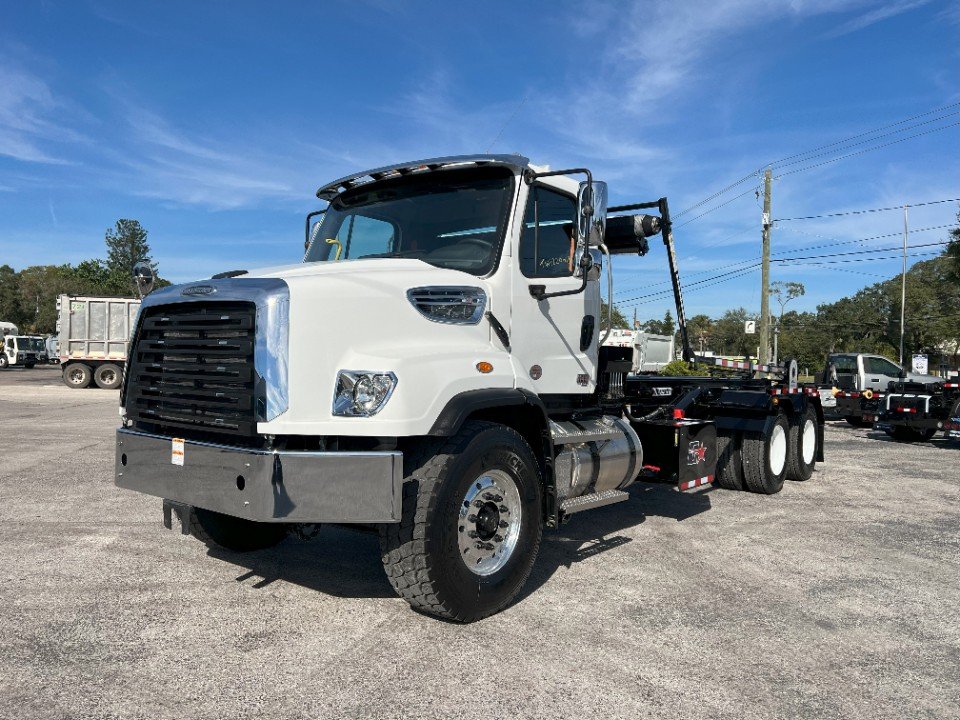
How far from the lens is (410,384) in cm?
389

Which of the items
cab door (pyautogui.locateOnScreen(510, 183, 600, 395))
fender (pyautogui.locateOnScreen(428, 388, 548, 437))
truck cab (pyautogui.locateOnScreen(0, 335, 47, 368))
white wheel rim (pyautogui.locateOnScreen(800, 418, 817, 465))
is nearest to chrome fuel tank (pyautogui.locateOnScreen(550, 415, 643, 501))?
cab door (pyautogui.locateOnScreen(510, 183, 600, 395))

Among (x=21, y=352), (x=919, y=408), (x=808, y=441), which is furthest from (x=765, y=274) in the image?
(x=21, y=352)

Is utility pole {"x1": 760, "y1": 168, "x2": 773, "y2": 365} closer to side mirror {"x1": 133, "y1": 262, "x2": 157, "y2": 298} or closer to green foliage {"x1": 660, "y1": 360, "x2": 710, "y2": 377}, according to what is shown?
green foliage {"x1": 660, "y1": 360, "x2": 710, "y2": 377}

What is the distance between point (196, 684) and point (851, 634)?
3.47m

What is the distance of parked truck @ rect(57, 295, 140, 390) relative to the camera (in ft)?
89.4

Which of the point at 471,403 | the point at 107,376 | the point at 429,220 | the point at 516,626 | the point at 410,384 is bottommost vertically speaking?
the point at 516,626

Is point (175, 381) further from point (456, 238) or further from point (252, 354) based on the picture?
point (456, 238)

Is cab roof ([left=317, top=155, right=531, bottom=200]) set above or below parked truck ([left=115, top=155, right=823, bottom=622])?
above

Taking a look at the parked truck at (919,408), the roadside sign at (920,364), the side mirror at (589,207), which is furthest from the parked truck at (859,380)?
the side mirror at (589,207)

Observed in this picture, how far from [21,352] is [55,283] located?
57132 mm

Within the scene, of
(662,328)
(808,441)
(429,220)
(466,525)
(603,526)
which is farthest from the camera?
(662,328)

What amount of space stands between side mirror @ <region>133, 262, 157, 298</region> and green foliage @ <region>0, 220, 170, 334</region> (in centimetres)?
8801

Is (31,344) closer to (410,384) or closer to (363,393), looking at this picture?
(363,393)

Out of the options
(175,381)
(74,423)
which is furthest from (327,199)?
(74,423)
